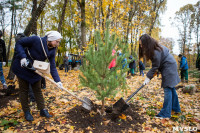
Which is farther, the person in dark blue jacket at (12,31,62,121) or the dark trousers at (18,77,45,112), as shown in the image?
the dark trousers at (18,77,45,112)

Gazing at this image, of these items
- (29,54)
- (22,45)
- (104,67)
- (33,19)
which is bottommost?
(104,67)

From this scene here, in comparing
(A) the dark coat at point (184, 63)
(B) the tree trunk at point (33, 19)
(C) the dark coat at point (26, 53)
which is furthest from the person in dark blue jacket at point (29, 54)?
(A) the dark coat at point (184, 63)

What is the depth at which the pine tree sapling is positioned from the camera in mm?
2113

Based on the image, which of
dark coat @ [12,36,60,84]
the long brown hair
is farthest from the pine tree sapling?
dark coat @ [12,36,60,84]

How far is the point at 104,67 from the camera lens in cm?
222

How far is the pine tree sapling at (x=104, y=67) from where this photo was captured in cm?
211

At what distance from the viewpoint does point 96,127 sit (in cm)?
212

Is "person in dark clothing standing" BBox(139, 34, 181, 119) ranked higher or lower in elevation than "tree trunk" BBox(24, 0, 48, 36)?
lower

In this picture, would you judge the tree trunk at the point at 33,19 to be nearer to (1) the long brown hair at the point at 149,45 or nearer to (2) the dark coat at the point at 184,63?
(1) the long brown hair at the point at 149,45

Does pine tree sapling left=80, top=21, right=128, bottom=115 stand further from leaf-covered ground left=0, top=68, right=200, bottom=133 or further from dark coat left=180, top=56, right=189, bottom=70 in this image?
dark coat left=180, top=56, right=189, bottom=70

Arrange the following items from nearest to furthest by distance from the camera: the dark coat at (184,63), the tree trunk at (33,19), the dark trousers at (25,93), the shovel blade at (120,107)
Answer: the dark trousers at (25,93) < the shovel blade at (120,107) < the tree trunk at (33,19) < the dark coat at (184,63)

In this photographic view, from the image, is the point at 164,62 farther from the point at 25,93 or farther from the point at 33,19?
the point at 33,19

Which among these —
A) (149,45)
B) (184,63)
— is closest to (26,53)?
(149,45)

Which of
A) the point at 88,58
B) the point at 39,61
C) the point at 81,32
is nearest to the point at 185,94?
the point at 88,58
